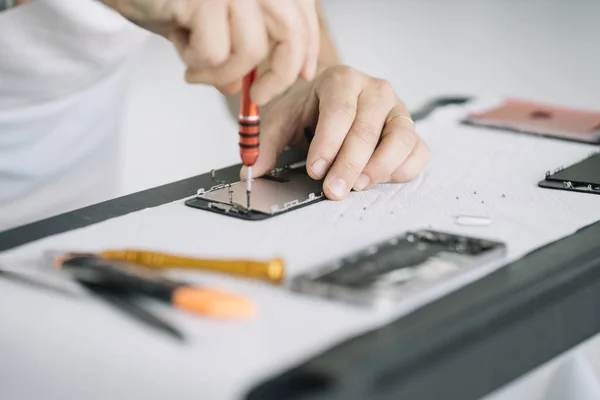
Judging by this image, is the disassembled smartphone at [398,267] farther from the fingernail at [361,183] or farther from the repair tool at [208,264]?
the fingernail at [361,183]

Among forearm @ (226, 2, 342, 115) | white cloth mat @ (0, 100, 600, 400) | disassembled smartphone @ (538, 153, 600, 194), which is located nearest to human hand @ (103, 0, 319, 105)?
white cloth mat @ (0, 100, 600, 400)

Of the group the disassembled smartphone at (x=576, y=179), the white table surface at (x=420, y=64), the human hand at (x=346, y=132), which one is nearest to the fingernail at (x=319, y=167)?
the human hand at (x=346, y=132)

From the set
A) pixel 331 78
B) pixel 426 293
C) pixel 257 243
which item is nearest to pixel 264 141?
pixel 331 78

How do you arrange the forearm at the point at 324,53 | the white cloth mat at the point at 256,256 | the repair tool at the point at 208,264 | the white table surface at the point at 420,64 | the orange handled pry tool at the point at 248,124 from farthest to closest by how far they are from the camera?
the white table surface at the point at 420,64
the forearm at the point at 324,53
the orange handled pry tool at the point at 248,124
the repair tool at the point at 208,264
the white cloth mat at the point at 256,256

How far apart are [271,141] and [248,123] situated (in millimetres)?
198

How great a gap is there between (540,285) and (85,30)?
68cm

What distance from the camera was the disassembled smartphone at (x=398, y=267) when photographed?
2.03ft

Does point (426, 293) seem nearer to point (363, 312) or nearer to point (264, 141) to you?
point (363, 312)

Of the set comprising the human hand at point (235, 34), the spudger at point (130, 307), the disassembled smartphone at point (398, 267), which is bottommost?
the spudger at point (130, 307)

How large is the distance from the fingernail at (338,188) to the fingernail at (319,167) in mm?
35

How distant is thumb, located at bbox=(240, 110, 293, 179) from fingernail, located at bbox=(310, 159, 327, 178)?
0.23 ft

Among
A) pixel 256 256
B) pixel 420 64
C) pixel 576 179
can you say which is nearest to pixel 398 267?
pixel 256 256

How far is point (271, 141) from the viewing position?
1.01 metres

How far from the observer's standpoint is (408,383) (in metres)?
0.54
